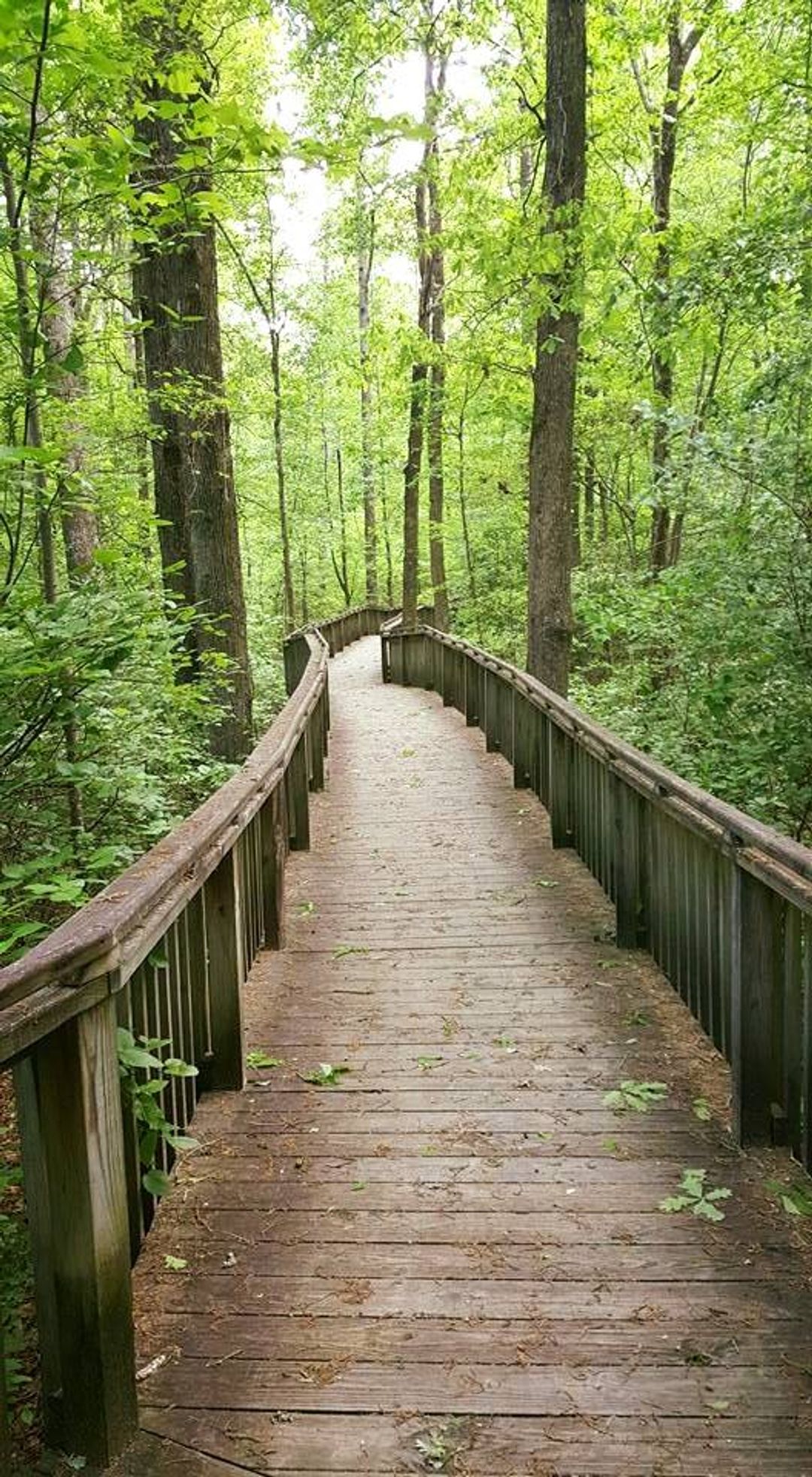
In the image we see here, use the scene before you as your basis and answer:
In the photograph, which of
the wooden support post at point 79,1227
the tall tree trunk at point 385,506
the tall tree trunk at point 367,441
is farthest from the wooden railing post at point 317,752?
the tall tree trunk at point 385,506

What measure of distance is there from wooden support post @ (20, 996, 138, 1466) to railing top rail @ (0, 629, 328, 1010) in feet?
0.46

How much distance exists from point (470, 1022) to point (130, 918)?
265 centimetres

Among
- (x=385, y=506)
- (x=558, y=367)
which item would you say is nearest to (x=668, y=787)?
(x=558, y=367)

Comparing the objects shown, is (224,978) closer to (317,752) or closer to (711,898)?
(711,898)

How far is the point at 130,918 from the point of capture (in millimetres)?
2516

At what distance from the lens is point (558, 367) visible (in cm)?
954

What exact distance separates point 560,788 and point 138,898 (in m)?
5.18

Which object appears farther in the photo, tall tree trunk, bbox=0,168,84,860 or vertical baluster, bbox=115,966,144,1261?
tall tree trunk, bbox=0,168,84,860

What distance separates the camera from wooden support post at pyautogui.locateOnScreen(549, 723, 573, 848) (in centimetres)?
738

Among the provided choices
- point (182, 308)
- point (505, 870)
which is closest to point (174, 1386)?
point (505, 870)

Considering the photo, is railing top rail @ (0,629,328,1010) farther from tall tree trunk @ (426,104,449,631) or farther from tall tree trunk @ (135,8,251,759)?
tall tree trunk @ (426,104,449,631)

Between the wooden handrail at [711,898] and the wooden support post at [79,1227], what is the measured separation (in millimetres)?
1947

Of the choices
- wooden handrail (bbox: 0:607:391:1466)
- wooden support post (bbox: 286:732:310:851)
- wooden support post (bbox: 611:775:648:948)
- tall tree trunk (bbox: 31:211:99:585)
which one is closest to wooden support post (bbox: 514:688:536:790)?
wooden support post (bbox: 286:732:310:851)

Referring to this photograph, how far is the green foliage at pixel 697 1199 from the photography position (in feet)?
10.5
